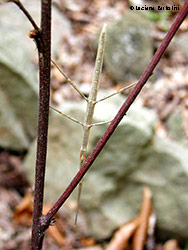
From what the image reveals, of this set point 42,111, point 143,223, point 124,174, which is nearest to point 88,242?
point 143,223

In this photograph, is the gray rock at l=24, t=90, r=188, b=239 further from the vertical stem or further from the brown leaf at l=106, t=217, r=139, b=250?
the vertical stem

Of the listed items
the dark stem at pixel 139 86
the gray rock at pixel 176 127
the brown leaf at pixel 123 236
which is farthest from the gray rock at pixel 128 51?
the dark stem at pixel 139 86

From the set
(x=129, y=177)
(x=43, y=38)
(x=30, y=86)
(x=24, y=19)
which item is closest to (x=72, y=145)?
(x=129, y=177)

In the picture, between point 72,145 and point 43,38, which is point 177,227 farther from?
point 43,38

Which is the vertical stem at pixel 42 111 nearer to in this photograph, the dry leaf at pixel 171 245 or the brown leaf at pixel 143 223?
the brown leaf at pixel 143 223

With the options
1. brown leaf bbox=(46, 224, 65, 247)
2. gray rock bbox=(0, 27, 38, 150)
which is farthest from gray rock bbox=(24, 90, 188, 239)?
gray rock bbox=(0, 27, 38, 150)

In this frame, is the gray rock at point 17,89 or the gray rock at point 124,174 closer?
the gray rock at point 124,174

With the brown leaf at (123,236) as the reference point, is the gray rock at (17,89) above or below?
above
